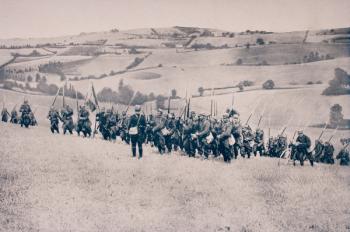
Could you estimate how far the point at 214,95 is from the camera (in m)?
22.1

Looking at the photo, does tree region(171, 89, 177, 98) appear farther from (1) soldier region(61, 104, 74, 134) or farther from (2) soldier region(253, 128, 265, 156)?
(1) soldier region(61, 104, 74, 134)

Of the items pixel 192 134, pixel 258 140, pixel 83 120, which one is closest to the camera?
pixel 192 134

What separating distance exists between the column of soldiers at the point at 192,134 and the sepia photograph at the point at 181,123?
0.05m

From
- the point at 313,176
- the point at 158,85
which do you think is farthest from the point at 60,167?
the point at 158,85

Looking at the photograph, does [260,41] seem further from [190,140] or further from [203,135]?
[203,135]

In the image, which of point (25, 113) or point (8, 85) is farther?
point (25, 113)

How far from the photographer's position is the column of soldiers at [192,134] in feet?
47.4

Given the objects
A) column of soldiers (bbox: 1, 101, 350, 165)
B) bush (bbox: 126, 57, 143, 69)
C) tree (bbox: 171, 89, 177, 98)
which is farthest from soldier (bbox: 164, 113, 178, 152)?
bush (bbox: 126, 57, 143, 69)

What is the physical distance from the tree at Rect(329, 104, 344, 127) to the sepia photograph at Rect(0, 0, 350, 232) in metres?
0.07

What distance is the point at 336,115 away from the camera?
65.1ft

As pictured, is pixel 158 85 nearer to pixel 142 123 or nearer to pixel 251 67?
pixel 251 67

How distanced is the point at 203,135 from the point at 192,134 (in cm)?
56

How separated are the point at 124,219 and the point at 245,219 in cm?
258

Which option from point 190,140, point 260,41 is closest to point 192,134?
point 190,140
